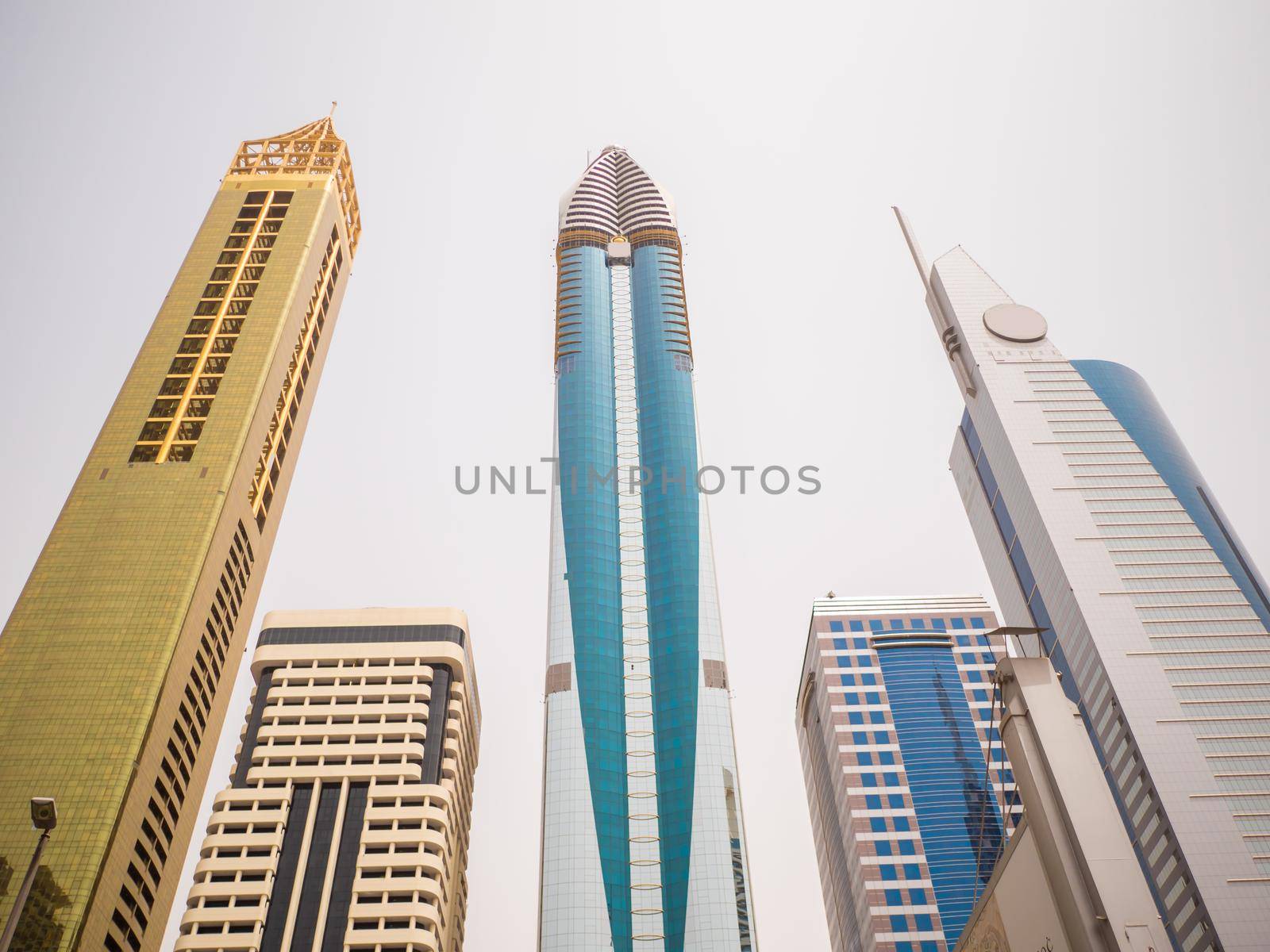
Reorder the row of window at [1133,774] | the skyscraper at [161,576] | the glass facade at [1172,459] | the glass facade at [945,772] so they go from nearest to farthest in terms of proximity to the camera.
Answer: the skyscraper at [161,576] < the row of window at [1133,774] < the glass facade at [945,772] < the glass facade at [1172,459]

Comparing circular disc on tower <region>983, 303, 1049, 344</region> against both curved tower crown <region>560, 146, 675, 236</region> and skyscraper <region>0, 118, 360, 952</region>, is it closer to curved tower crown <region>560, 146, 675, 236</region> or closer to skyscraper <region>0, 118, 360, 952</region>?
curved tower crown <region>560, 146, 675, 236</region>

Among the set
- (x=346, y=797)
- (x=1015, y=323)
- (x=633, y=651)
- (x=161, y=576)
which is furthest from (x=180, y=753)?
(x=1015, y=323)

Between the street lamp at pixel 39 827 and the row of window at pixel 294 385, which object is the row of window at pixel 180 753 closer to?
the row of window at pixel 294 385

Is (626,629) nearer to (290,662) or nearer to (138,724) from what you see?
(290,662)

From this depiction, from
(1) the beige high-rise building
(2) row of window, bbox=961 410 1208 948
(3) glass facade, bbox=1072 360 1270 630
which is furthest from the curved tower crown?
(1) the beige high-rise building

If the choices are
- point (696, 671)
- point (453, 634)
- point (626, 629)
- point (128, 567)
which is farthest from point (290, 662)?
point (696, 671)

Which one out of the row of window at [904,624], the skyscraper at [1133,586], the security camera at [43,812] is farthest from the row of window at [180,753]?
the skyscraper at [1133,586]
